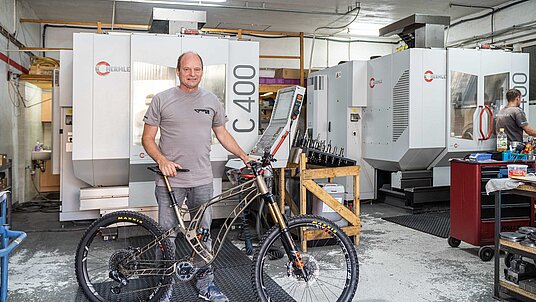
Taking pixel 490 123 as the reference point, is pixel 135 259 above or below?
below

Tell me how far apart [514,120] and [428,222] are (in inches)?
63.2

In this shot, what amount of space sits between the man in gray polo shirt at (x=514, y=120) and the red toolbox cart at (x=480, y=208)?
4.57ft

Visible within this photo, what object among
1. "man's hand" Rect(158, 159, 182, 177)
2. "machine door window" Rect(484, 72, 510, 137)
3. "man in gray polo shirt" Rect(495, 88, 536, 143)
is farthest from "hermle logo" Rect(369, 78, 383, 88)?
"man's hand" Rect(158, 159, 182, 177)

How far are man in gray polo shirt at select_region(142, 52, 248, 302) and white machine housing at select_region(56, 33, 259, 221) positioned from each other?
1626 mm

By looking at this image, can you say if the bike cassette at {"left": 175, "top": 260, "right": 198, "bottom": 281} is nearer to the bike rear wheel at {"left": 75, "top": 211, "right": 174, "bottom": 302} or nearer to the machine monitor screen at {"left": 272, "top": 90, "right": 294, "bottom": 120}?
the bike rear wheel at {"left": 75, "top": 211, "right": 174, "bottom": 302}

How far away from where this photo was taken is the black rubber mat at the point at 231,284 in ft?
10.2

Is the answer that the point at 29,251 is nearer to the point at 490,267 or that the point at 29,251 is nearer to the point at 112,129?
the point at 112,129

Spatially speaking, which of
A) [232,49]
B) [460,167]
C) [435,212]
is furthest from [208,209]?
[435,212]

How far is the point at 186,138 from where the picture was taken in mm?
2836

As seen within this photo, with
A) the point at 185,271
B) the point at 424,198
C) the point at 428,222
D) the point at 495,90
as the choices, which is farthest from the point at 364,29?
the point at 185,271

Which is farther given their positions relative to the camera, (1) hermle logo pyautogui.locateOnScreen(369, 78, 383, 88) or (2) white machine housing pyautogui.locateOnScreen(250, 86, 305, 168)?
(1) hermle logo pyautogui.locateOnScreen(369, 78, 383, 88)

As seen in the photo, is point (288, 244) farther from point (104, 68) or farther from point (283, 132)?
point (104, 68)

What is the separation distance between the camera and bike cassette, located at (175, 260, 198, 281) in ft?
8.96

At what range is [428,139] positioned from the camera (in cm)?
612
